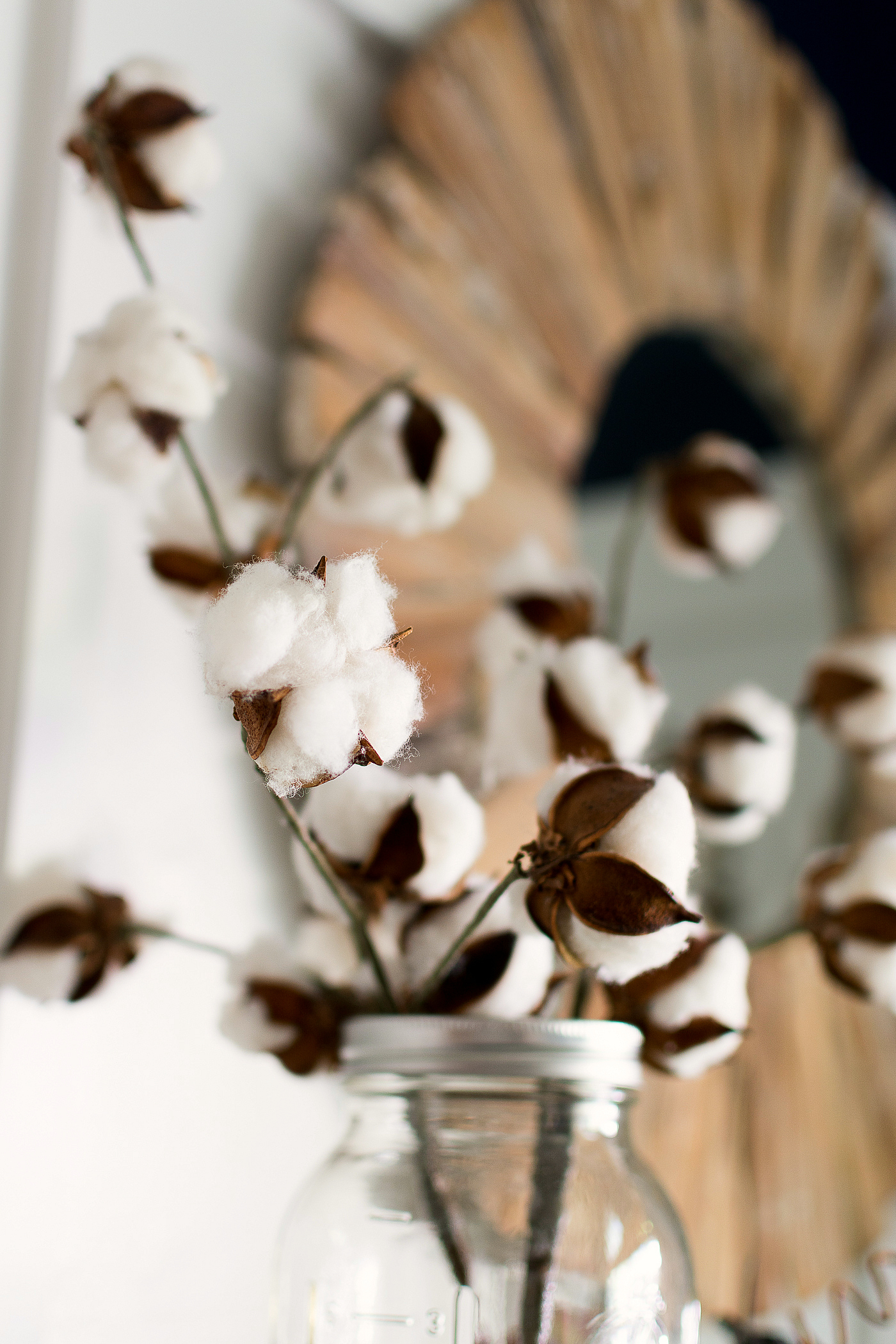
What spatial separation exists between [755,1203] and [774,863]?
8.0 inches

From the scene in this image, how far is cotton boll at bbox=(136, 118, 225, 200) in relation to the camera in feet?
1.29

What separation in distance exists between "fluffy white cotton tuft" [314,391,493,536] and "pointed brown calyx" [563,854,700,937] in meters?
0.18

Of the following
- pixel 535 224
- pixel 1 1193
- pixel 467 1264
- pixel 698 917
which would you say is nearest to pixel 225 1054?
pixel 1 1193

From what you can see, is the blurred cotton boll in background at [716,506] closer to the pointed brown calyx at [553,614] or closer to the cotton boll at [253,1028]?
the pointed brown calyx at [553,614]

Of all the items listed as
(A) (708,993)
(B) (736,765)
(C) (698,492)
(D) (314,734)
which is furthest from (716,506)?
(D) (314,734)

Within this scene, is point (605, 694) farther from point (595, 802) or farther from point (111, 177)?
point (111, 177)

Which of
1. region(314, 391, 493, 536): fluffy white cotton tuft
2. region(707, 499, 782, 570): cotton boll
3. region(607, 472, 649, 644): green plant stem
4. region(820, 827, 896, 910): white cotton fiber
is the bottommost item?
region(607, 472, 649, 644): green plant stem

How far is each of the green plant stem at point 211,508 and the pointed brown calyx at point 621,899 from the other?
0.17m

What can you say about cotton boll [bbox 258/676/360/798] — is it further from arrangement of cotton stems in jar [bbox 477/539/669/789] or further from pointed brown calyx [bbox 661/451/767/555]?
pointed brown calyx [bbox 661/451/767/555]

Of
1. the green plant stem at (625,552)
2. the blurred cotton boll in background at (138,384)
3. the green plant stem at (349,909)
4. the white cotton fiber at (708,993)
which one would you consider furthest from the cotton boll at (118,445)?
the green plant stem at (625,552)

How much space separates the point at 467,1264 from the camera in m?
0.37

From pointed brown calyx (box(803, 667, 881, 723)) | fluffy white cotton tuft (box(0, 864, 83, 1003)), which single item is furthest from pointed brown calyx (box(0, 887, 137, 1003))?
pointed brown calyx (box(803, 667, 881, 723))

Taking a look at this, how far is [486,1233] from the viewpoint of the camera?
38 cm

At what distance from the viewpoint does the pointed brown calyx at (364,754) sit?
0.26 m
